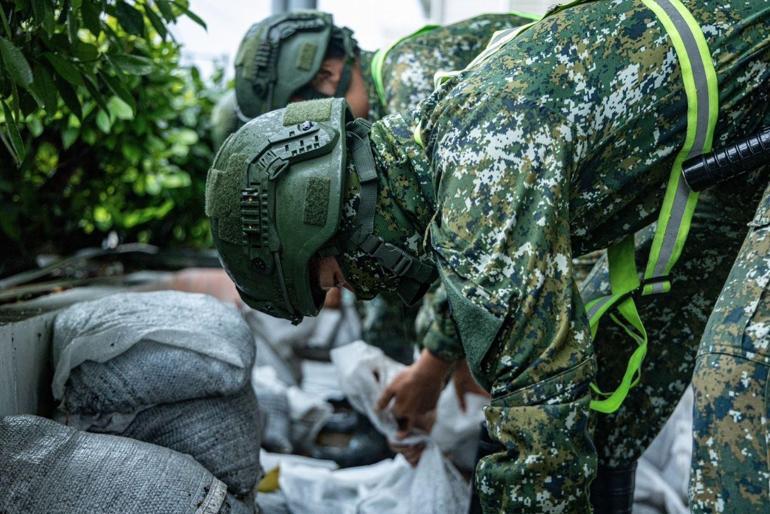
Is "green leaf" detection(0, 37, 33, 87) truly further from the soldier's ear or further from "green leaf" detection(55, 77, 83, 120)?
the soldier's ear

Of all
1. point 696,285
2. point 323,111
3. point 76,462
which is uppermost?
point 323,111

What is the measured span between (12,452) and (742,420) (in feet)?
4.23

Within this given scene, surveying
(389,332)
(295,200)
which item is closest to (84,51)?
(295,200)

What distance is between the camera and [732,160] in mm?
1581

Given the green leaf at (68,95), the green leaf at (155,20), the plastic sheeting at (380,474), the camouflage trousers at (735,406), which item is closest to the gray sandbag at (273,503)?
the plastic sheeting at (380,474)

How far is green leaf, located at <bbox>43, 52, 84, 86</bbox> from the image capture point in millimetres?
1869

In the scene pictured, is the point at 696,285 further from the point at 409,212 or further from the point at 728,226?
the point at 409,212

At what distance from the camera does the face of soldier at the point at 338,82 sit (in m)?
2.92

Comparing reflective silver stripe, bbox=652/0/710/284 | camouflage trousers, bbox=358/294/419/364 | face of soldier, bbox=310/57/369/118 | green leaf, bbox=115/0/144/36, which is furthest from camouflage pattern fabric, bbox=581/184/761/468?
camouflage trousers, bbox=358/294/419/364

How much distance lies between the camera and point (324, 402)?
3406mm

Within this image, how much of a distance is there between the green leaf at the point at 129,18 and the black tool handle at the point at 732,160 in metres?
1.26

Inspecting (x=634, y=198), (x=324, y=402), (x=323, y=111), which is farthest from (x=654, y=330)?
(x=324, y=402)

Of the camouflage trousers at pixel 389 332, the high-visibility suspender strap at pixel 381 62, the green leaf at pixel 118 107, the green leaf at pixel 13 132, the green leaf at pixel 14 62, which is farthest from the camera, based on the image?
the camouflage trousers at pixel 389 332

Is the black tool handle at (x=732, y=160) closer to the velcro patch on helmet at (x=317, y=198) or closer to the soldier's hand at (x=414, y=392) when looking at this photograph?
the velcro patch on helmet at (x=317, y=198)
